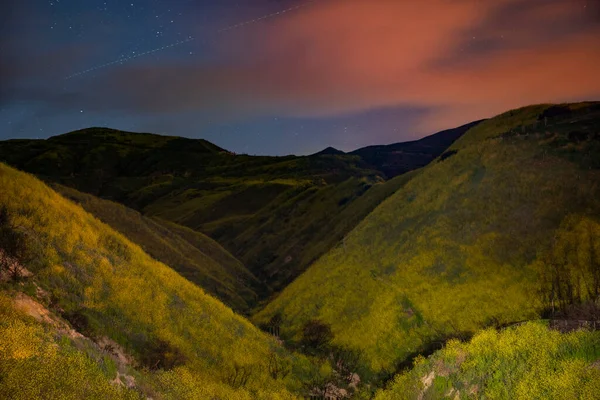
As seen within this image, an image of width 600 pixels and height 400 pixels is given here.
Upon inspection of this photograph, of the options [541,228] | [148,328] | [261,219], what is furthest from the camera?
[261,219]

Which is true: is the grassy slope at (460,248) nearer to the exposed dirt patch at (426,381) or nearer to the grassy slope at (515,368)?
the grassy slope at (515,368)

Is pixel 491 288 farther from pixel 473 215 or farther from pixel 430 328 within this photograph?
pixel 473 215

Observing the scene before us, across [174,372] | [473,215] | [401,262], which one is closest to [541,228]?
[473,215]

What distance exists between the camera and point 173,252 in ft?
268

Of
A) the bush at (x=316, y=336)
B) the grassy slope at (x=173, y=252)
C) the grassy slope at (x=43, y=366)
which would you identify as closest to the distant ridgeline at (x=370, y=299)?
the grassy slope at (x=43, y=366)

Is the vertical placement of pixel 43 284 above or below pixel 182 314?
above

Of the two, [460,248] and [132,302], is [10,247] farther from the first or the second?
[460,248]

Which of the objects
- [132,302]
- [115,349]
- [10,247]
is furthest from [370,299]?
[10,247]

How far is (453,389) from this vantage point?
24.0 metres

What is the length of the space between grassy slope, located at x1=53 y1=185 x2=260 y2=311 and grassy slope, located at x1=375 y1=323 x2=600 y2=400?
5466cm

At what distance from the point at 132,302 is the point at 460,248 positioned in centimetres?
3832

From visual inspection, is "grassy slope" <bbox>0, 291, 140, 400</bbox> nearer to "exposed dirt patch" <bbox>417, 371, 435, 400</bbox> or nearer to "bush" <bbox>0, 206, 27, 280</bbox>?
"bush" <bbox>0, 206, 27, 280</bbox>

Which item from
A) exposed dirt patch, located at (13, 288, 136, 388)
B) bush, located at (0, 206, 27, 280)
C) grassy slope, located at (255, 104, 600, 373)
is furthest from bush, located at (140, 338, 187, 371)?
grassy slope, located at (255, 104, 600, 373)

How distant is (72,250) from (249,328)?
20.4 m
